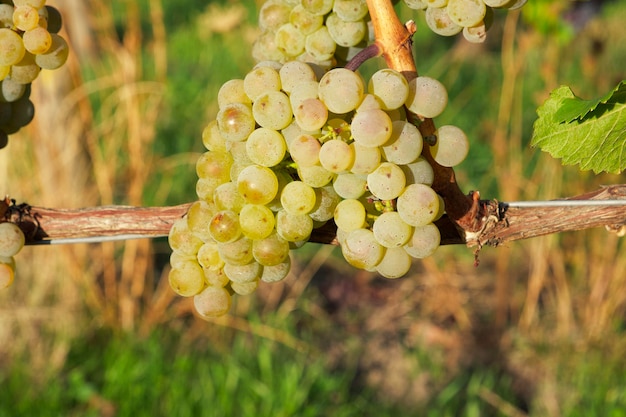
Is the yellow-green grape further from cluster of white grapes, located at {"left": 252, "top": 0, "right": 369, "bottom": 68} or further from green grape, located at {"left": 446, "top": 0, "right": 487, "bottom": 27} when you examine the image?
green grape, located at {"left": 446, "top": 0, "right": 487, "bottom": 27}

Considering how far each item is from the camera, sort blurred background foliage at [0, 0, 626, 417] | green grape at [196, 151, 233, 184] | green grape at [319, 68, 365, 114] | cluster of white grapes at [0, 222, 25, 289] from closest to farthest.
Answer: green grape at [319, 68, 365, 114], green grape at [196, 151, 233, 184], cluster of white grapes at [0, 222, 25, 289], blurred background foliage at [0, 0, 626, 417]

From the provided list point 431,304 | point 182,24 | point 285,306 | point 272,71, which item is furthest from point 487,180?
point 182,24

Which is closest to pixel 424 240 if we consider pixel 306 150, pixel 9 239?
pixel 306 150

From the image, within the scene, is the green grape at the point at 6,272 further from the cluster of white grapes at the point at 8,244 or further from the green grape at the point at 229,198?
the green grape at the point at 229,198

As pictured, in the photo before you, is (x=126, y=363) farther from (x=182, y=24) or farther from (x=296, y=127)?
(x=182, y=24)

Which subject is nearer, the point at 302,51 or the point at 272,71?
the point at 272,71

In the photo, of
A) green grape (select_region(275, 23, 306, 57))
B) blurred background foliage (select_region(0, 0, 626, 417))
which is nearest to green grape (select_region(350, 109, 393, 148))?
green grape (select_region(275, 23, 306, 57))

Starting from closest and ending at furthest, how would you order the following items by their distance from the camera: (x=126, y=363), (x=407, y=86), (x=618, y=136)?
(x=407, y=86) < (x=618, y=136) < (x=126, y=363)
